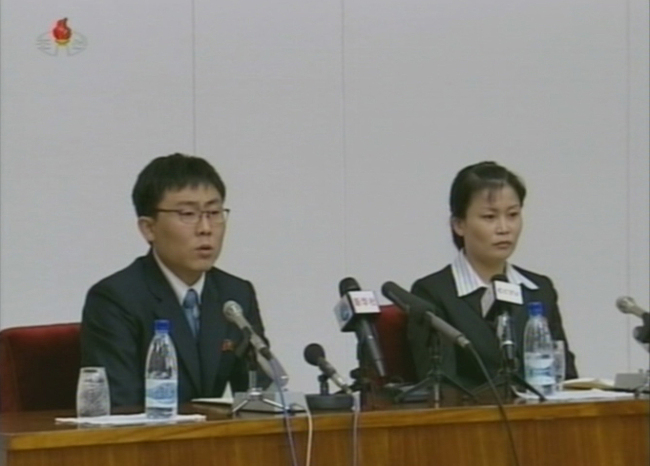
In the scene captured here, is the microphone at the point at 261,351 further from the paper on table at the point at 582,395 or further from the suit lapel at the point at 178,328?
the paper on table at the point at 582,395

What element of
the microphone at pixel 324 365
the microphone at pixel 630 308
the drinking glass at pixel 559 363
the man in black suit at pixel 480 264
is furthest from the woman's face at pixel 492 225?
the microphone at pixel 324 365

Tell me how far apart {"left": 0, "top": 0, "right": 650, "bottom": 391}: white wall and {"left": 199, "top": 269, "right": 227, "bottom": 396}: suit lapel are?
1437 mm

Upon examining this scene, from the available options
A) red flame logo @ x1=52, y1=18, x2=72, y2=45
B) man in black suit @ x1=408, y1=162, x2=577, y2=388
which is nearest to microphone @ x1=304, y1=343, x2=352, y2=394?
man in black suit @ x1=408, y1=162, x2=577, y2=388

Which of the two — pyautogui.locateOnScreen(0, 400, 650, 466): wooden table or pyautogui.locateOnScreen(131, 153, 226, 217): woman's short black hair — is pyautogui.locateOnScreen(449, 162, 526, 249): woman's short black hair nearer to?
pyautogui.locateOnScreen(131, 153, 226, 217): woman's short black hair

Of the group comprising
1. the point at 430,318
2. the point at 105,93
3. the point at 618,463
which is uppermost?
the point at 105,93

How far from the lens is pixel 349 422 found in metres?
2.93

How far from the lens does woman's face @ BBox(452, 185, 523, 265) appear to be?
4109 mm

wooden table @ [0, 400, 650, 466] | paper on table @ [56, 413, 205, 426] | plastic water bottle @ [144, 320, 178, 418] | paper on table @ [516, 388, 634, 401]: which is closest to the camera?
wooden table @ [0, 400, 650, 466]

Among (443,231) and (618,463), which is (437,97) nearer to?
(443,231)

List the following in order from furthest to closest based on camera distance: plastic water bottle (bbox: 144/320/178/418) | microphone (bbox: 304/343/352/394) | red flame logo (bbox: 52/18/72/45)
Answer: red flame logo (bbox: 52/18/72/45), microphone (bbox: 304/343/352/394), plastic water bottle (bbox: 144/320/178/418)

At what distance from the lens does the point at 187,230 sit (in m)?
3.63

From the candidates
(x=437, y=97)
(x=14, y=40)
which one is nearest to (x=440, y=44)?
(x=437, y=97)

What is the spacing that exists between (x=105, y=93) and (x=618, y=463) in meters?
2.51

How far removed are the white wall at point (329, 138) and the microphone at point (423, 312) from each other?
1834 mm
